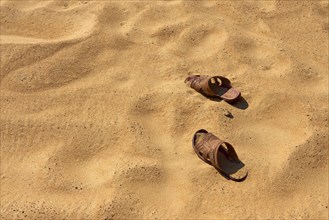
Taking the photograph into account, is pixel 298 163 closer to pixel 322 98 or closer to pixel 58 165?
pixel 322 98

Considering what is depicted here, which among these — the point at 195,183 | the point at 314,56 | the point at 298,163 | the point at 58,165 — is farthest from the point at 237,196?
the point at 314,56

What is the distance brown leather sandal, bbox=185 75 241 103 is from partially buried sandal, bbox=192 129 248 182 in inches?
14.3

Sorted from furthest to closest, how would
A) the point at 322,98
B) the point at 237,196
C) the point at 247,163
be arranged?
the point at 322,98
the point at 247,163
the point at 237,196

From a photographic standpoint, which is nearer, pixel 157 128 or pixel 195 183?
pixel 195 183

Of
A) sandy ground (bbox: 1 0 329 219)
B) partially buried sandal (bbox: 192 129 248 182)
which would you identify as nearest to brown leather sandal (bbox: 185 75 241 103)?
sandy ground (bbox: 1 0 329 219)

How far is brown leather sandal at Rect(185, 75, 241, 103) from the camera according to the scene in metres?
2.66

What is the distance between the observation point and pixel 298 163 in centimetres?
233

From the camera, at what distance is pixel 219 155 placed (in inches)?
94.2

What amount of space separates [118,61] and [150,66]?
0.23m

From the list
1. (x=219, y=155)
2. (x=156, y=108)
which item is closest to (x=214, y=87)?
(x=156, y=108)

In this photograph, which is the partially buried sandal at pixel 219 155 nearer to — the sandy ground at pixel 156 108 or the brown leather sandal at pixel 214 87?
the sandy ground at pixel 156 108

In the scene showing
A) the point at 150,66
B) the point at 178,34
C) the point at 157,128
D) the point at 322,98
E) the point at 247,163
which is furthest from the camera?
the point at 178,34

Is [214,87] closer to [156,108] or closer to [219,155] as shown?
[156,108]

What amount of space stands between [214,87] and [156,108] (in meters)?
0.44
